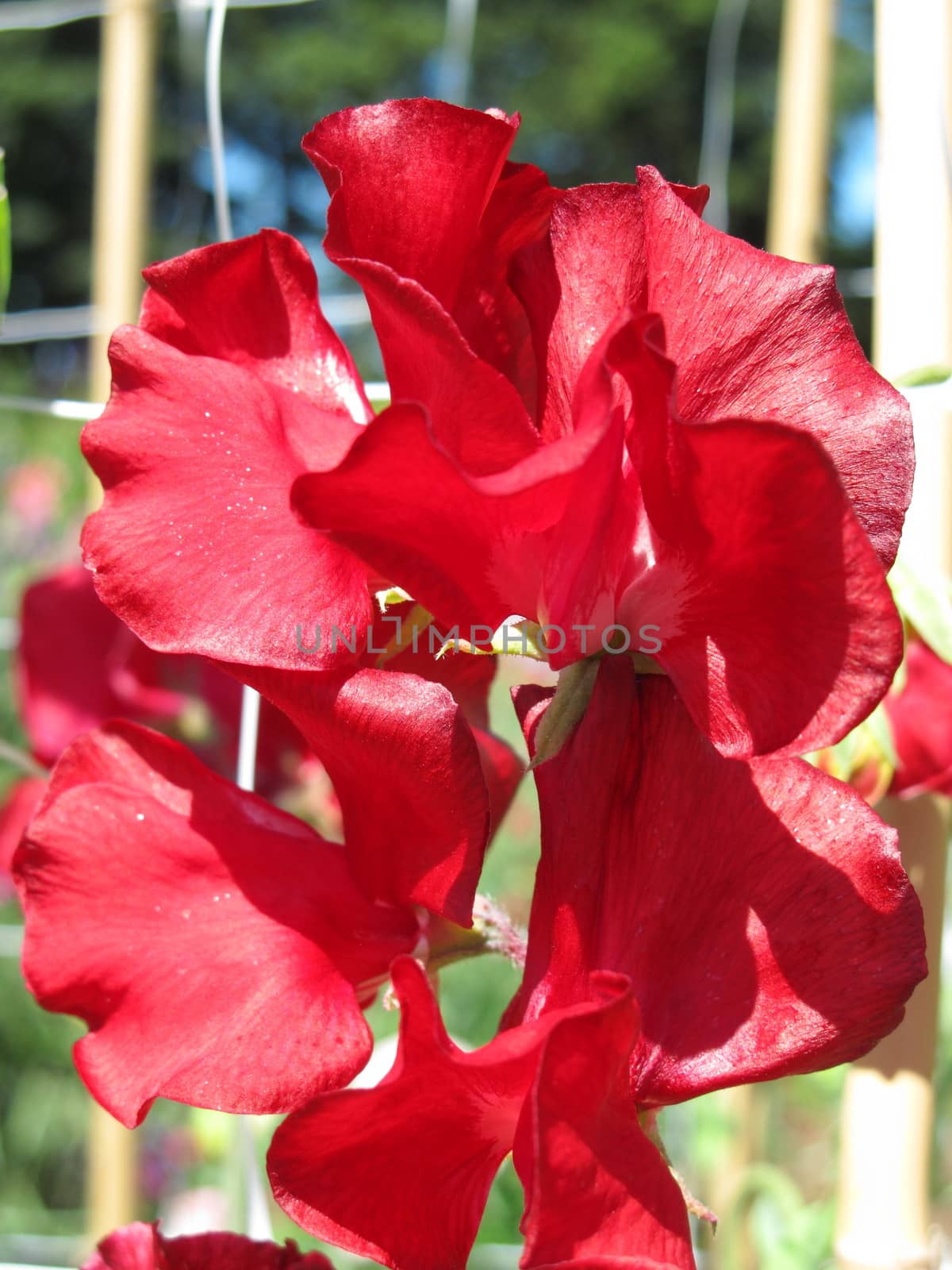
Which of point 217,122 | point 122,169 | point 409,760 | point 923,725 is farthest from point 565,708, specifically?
point 122,169

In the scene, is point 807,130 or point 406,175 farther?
point 807,130

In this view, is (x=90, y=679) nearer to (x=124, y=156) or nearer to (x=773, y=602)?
(x=773, y=602)

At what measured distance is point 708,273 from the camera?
1.03ft

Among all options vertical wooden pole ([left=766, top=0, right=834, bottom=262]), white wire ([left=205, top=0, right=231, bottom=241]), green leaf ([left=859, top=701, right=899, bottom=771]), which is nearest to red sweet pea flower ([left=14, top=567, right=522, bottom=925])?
green leaf ([left=859, top=701, right=899, bottom=771])

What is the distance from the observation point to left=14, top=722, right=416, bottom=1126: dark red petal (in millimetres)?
336

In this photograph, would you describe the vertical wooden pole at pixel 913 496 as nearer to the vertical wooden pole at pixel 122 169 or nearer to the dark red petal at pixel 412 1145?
the dark red petal at pixel 412 1145

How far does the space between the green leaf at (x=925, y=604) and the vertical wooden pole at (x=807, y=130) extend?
1.52 m

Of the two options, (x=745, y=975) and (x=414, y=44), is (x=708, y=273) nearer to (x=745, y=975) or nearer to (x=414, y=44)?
(x=745, y=975)

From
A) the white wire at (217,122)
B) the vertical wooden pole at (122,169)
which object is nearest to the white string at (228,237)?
the white wire at (217,122)

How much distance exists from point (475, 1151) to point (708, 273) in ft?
0.71

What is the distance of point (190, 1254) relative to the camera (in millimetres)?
417

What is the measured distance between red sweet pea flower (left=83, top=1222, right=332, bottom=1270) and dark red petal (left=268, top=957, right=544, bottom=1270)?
10cm

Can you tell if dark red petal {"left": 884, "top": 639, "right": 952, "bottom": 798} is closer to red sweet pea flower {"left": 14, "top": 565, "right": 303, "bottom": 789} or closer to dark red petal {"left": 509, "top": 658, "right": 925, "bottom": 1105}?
dark red petal {"left": 509, "top": 658, "right": 925, "bottom": 1105}

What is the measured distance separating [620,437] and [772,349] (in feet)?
0.14
